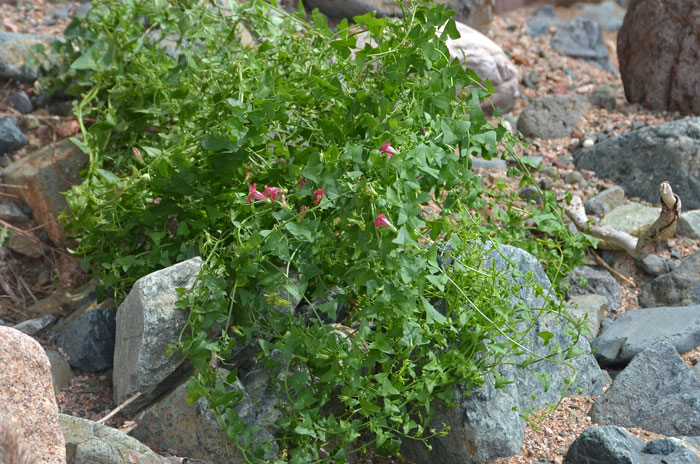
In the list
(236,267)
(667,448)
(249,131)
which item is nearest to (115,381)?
(236,267)

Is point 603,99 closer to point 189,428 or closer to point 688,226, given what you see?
point 688,226

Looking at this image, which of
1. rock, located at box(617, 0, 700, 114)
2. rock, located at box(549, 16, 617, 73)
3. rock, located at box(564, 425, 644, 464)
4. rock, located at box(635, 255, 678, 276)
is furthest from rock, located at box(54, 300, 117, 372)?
rock, located at box(549, 16, 617, 73)

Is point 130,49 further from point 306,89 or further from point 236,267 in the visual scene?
point 236,267

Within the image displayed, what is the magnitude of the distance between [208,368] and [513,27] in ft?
16.4

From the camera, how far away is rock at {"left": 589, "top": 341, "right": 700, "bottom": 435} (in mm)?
2871

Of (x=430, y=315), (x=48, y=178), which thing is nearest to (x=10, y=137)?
(x=48, y=178)

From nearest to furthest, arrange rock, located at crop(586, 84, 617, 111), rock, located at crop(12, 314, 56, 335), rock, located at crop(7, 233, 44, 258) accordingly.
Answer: rock, located at crop(12, 314, 56, 335) → rock, located at crop(7, 233, 44, 258) → rock, located at crop(586, 84, 617, 111)

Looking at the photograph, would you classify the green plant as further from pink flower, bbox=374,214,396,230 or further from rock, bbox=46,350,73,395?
rock, bbox=46,350,73,395

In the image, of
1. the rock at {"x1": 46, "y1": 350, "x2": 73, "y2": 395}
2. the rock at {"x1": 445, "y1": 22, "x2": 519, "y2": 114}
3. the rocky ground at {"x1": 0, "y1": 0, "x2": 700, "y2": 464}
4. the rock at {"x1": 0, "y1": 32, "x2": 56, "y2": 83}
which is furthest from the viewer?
the rock at {"x1": 445, "y1": 22, "x2": 519, "y2": 114}

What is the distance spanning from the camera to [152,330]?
2.87m

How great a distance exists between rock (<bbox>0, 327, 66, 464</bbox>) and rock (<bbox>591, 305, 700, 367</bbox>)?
7.11ft

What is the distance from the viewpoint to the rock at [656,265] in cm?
409

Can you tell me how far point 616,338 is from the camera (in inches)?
137

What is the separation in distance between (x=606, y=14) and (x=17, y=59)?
5788mm
